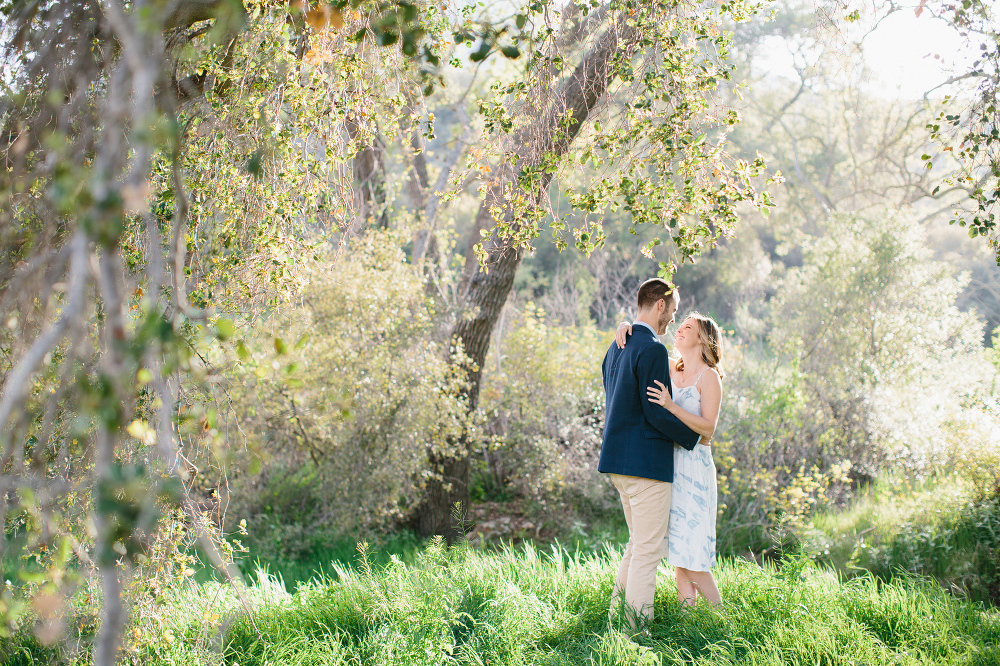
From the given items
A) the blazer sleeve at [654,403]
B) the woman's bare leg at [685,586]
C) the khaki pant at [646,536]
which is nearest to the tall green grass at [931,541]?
the woman's bare leg at [685,586]

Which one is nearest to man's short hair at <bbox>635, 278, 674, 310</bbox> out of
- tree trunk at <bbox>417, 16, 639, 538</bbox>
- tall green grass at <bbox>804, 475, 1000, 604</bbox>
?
tree trunk at <bbox>417, 16, 639, 538</bbox>

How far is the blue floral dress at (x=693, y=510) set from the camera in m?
3.35

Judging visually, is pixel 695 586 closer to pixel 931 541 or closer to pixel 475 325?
pixel 931 541

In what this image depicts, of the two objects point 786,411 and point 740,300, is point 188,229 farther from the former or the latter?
point 740,300

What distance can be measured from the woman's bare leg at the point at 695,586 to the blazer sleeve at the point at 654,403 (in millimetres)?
718

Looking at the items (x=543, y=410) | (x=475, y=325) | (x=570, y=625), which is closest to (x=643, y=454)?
(x=570, y=625)

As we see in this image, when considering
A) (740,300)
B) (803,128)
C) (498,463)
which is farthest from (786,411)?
(803,128)

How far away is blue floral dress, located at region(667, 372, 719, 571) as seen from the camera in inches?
132

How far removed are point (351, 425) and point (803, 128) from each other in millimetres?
24461

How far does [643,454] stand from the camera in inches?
130

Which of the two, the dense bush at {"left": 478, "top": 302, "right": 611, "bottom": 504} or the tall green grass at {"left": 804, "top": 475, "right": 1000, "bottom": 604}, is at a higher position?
the dense bush at {"left": 478, "top": 302, "right": 611, "bottom": 504}

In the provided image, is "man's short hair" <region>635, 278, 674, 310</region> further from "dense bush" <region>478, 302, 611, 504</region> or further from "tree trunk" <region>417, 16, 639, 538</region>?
"dense bush" <region>478, 302, 611, 504</region>

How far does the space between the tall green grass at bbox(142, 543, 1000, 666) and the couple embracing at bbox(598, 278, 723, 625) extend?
25cm

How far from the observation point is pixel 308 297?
5914 mm
